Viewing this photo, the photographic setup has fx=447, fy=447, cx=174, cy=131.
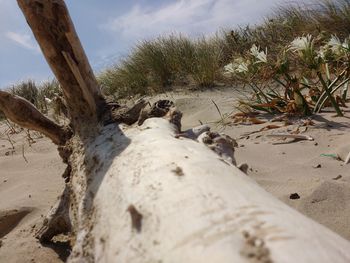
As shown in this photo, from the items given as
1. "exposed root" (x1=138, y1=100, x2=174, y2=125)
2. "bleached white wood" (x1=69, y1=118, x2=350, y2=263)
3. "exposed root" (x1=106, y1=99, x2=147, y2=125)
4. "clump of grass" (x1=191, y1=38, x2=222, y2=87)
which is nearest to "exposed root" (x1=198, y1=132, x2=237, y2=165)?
"bleached white wood" (x1=69, y1=118, x2=350, y2=263)

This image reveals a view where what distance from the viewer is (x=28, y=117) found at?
2332mm

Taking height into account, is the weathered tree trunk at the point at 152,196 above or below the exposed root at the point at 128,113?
below

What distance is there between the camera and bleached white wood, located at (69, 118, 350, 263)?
96 cm

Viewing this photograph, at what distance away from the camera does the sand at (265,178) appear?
207 cm

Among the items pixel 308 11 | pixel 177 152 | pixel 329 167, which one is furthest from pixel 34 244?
pixel 308 11

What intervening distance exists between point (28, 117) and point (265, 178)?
1355mm

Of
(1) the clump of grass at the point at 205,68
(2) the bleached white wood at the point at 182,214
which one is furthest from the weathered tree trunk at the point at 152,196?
(1) the clump of grass at the point at 205,68

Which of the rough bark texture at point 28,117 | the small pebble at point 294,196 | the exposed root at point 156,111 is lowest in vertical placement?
the small pebble at point 294,196

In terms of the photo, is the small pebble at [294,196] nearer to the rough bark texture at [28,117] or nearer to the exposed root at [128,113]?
the exposed root at [128,113]

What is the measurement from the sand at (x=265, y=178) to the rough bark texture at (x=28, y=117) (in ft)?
1.59

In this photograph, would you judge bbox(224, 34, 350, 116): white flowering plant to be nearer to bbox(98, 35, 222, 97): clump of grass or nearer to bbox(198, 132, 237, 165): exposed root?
bbox(198, 132, 237, 165): exposed root

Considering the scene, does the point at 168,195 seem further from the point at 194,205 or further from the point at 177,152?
the point at 177,152

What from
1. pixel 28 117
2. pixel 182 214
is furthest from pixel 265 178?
pixel 182 214

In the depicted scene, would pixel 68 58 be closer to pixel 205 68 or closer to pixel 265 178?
pixel 265 178
